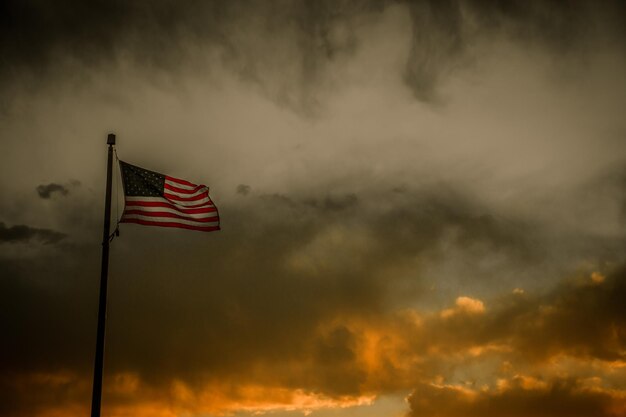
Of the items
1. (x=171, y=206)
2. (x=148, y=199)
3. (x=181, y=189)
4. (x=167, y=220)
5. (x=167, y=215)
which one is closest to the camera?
(x=148, y=199)

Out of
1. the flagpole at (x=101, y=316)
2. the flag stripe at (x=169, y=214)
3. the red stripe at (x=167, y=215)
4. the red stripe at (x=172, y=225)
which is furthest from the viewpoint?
the flag stripe at (x=169, y=214)

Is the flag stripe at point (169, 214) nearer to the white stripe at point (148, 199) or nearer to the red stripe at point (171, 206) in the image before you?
the red stripe at point (171, 206)

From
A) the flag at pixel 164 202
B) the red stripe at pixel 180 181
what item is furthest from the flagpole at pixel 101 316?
the red stripe at pixel 180 181

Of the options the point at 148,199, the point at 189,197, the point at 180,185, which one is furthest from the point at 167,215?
the point at 180,185

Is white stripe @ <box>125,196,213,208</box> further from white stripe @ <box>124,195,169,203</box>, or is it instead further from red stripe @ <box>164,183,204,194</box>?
red stripe @ <box>164,183,204,194</box>

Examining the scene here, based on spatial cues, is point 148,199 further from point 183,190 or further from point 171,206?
point 183,190

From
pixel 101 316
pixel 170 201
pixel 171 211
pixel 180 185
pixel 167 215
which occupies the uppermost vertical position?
pixel 180 185

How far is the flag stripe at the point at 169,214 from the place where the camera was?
20791 millimetres

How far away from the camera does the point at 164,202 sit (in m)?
21.2

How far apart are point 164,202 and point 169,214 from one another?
0.44 metres

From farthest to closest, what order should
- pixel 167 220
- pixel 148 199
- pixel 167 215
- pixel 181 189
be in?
pixel 181 189 → pixel 167 215 → pixel 167 220 → pixel 148 199

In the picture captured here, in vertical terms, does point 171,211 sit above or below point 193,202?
below

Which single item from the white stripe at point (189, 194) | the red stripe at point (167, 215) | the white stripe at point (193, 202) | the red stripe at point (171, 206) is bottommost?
the red stripe at point (167, 215)

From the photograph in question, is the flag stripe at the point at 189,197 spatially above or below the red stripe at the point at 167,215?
above
